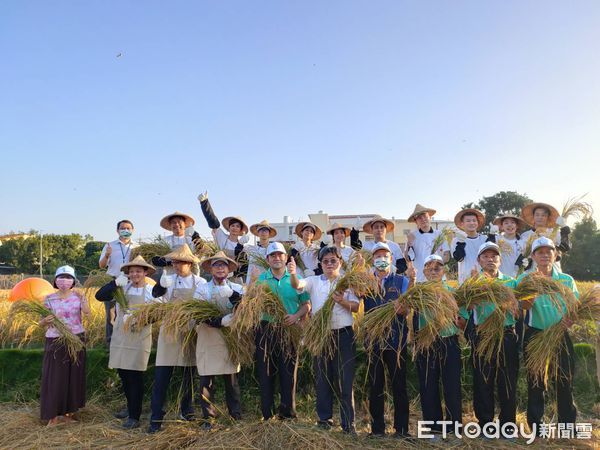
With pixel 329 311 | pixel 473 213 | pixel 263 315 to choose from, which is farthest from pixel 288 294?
pixel 473 213

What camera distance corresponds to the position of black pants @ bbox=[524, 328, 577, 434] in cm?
377

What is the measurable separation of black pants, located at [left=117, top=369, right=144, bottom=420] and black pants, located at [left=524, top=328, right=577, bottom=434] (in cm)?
350

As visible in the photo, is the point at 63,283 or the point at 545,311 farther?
the point at 63,283

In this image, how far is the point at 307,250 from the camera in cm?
551

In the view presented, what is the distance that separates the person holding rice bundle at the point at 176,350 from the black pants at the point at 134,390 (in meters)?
0.19

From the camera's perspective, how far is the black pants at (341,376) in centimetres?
390

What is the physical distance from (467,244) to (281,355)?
2401 mm

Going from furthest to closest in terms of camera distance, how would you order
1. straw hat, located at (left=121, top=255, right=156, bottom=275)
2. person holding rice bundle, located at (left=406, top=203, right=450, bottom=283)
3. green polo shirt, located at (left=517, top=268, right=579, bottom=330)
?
person holding rice bundle, located at (left=406, top=203, right=450, bottom=283) → straw hat, located at (left=121, top=255, right=156, bottom=275) → green polo shirt, located at (left=517, top=268, right=579, bottom=330)

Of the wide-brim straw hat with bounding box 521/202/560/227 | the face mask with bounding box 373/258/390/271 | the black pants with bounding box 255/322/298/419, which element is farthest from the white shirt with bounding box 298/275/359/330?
the wide-brim straw hat with bounding box 521/202/560/227

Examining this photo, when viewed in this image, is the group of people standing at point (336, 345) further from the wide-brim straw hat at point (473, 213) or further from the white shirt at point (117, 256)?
the white shirt at point (117, 256)

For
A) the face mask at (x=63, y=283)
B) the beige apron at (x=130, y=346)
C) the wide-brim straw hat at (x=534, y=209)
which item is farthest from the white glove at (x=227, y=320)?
the wide-brim straw hat at (x=534, y=209)

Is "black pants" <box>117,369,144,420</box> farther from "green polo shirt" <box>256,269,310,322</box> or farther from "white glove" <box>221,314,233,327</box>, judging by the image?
"green polo shirt" <box>256,269,310,322</box>

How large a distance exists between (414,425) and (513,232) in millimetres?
2357

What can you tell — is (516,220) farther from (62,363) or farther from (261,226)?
(62,363)
